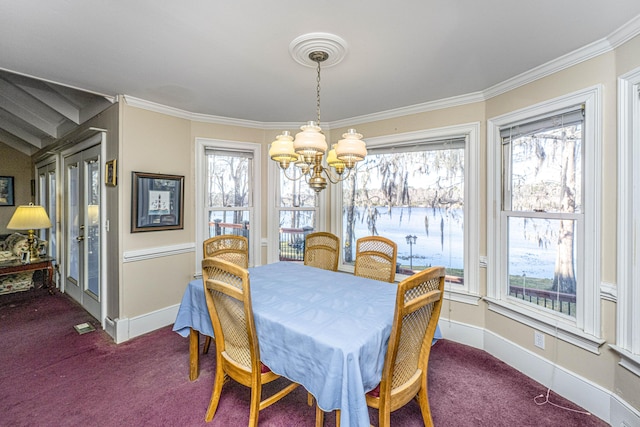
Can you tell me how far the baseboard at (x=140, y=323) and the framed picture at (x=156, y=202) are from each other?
90 cm

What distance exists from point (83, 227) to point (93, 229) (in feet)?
1.12

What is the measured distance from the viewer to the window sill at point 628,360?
1.64 metres

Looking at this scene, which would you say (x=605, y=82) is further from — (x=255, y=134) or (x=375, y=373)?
(x=255, y=134)

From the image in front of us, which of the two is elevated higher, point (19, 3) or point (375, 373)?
point (19, 3)

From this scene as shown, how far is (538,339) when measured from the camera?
2232mm

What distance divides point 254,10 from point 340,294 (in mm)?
1776

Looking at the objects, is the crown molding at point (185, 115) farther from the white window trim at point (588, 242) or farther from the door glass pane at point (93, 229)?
the white window trim at point (588, 242)

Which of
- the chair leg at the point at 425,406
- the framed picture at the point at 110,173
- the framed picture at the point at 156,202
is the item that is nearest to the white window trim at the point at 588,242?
the chair leg at the point at 425,406

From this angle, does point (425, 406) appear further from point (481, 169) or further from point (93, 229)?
point (93, 229)

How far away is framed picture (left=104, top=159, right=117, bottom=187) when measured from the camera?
2826mm

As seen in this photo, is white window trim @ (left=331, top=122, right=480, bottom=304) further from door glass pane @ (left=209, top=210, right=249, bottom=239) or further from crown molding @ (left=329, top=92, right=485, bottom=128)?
door glass pane @ (left=209, top=210, right=249, bottom=239)

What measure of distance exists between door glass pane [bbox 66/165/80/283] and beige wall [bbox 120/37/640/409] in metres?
1.47

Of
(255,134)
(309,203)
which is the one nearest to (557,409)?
(309,203)

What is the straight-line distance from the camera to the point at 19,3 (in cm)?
149
